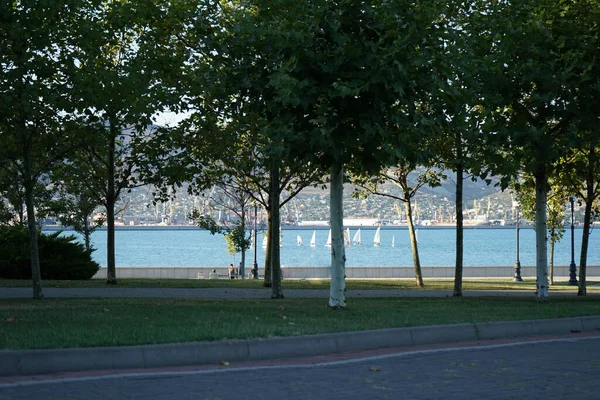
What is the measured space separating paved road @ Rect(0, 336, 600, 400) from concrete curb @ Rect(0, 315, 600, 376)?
53 centimetres

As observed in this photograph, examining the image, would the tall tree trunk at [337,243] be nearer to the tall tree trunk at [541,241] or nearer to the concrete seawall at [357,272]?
the tall tree trunk at [541,241]

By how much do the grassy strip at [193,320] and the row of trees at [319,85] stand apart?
1.90 m

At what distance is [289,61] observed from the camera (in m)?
14.6

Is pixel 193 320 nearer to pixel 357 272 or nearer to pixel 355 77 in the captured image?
pixel 355 77

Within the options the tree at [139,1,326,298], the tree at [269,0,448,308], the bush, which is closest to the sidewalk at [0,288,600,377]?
the tree at [269,0,448,308]

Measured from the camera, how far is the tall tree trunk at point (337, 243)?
16.2 m

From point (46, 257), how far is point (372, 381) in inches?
965

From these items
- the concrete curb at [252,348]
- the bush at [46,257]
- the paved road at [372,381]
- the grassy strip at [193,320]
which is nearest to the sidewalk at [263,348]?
the concrete curb at [252,348]

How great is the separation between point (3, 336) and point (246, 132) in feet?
50.8

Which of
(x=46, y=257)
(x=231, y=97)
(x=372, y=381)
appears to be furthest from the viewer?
(x=46, y=257)

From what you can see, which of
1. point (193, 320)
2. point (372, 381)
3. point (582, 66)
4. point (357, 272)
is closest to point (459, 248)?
point (582, 66)

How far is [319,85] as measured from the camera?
50.1 feet

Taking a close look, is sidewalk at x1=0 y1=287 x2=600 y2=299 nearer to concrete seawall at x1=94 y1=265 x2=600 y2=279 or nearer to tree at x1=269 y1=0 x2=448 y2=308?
tree at x1=269 y1=0 x2=448 y2=308

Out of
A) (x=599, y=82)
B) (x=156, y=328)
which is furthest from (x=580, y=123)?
(x=156, y=328)
